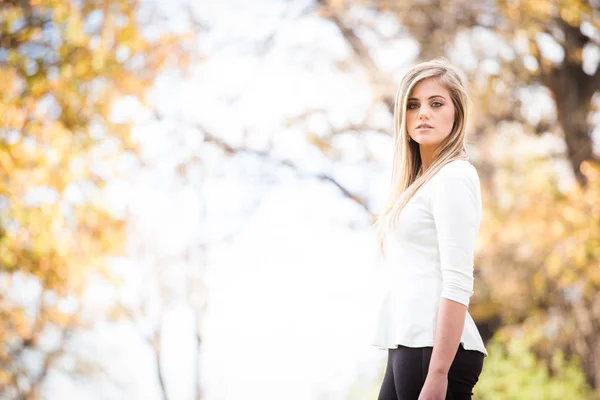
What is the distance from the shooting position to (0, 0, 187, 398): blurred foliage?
196 inches

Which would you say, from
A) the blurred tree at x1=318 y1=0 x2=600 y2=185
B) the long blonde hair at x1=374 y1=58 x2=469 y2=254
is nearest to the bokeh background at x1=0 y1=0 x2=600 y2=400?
the blurred tree at x1=318 y1=0 x2=600 y2=185

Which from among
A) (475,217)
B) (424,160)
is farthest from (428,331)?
(424,160)

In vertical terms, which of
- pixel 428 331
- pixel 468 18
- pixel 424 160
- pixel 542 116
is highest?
pixel 468 18

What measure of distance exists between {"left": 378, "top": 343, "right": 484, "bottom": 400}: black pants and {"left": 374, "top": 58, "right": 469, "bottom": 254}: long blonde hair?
0.90ft

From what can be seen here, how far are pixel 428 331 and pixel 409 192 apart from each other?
0.31 meters

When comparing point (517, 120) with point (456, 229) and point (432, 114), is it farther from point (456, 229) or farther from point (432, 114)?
point (456, 229)

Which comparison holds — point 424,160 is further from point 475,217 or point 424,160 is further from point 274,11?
point 274,11

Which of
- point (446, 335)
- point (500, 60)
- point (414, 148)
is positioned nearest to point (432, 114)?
point (414, 148)

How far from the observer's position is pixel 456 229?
158cm

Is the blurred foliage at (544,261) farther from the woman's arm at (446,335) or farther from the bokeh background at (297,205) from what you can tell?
the woman's arm at (446,335)

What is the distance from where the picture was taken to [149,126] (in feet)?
29.9

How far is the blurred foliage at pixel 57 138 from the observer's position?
4.99m

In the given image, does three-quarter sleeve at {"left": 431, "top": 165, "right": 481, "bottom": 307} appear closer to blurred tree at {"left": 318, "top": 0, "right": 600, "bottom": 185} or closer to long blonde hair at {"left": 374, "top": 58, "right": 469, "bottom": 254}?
long blonde hair at {"left": 374, "top": 58, "right": 469, "bottom": 254}

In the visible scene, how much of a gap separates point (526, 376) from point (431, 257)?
26.7ft
